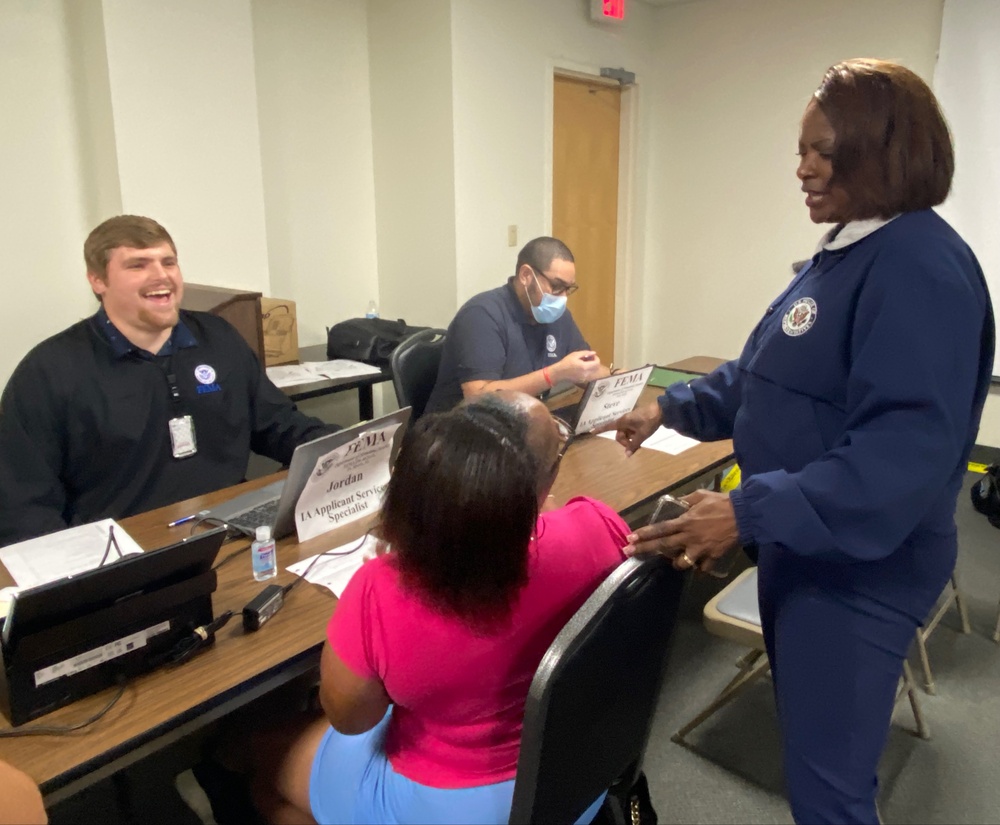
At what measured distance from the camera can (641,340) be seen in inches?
213

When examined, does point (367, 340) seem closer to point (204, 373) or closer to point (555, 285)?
point (555, 285)

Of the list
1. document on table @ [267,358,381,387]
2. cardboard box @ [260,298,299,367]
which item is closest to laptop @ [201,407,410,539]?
document on table @ [267,358,381,387]

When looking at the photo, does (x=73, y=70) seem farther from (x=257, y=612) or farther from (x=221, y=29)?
(x=257, y=612)

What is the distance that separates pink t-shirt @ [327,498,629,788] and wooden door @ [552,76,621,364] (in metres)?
3.77

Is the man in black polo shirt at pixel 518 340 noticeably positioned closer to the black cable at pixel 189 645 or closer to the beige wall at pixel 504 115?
the black cable at pixel 189 645

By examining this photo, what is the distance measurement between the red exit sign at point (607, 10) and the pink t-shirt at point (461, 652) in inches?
159

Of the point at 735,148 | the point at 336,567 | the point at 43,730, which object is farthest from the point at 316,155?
the point at 43,730

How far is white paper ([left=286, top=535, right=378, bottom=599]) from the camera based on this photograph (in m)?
1.36

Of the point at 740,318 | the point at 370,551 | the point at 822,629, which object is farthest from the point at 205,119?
the point at 740,318

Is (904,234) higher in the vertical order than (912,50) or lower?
lower

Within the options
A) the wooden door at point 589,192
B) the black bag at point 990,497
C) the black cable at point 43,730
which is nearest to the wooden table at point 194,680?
the black cable at point 43,730

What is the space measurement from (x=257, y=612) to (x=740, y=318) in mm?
4300

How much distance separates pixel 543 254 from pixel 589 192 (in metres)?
2.49

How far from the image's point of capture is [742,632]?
5.64ft
